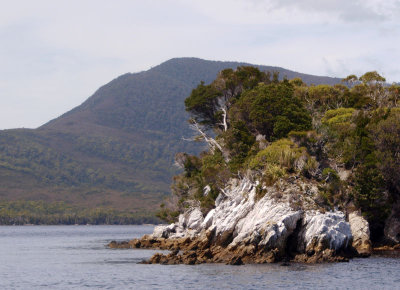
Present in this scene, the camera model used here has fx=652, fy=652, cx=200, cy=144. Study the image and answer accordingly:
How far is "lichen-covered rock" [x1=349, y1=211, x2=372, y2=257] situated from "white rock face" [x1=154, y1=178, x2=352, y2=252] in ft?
15.0

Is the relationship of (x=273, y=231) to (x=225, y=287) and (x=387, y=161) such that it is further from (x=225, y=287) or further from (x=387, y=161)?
(x=387, y=161)

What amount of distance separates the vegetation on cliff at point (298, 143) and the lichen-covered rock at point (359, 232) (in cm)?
104

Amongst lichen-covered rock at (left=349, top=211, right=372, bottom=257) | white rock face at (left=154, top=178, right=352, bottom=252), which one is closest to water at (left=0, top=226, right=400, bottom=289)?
white rock face at (left=154, top=178, right=352, bottom=252)

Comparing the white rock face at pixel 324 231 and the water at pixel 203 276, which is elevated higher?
the white rock face at pixel 324 231

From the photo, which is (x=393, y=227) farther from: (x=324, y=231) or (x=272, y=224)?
(x=272, y=224)

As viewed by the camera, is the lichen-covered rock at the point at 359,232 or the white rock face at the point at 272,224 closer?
the white rock face at the point at 272,224

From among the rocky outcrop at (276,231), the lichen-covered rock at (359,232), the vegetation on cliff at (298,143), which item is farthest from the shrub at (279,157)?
the lichen-covered rock at (359,232)

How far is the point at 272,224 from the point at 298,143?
1713 centimetres

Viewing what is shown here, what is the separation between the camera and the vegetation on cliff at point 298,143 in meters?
70.1

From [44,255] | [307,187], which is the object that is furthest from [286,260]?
[44,255]

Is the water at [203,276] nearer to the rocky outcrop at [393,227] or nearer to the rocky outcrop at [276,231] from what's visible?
the rocky outcrop at [276,231]

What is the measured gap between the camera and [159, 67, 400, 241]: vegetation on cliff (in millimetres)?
70125

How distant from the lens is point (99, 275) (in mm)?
57406

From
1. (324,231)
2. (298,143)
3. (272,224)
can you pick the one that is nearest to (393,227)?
(298,143)
